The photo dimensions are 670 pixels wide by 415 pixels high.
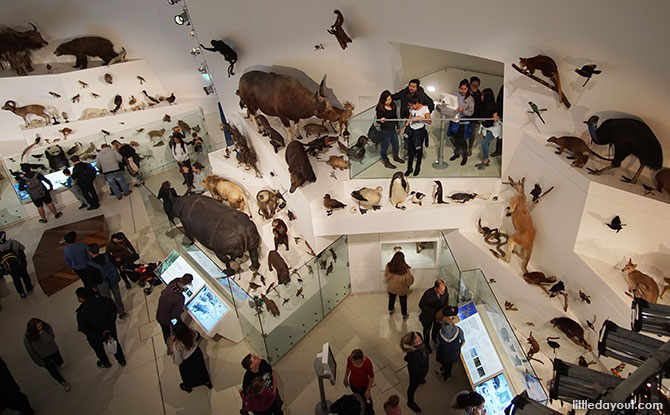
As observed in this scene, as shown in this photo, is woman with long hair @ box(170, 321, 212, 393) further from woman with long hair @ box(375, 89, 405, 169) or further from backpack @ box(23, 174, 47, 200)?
backpack @ box(23, 174, 47, 200)

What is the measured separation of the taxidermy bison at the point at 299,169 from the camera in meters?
7.57

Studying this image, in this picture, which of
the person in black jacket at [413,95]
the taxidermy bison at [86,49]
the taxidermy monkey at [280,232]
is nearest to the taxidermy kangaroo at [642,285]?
the person in black jacket at [413,95]

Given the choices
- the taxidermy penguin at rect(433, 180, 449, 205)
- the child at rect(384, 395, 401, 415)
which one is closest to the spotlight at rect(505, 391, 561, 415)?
the child at rect(384, 395, 401, 415)

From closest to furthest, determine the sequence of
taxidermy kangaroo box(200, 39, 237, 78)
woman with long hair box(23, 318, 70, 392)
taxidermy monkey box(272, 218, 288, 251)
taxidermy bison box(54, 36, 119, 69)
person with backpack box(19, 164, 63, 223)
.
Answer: woman with long hair box(23, 318, 70, 392), taxidermy monkey box(272, 218, 288, 251), taxidermy kangaroo box(200, 39, 237, 78), person with backpack box(19, 164, 63, 223), taxidermy bison box(54, 36, 119, 69)

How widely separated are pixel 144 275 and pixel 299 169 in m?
3.77

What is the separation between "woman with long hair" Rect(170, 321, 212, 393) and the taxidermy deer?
192 inches

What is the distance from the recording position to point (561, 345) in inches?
238

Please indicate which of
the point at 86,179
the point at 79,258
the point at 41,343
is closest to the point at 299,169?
the point at 79,258

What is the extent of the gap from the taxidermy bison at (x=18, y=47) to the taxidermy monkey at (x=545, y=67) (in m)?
12.2

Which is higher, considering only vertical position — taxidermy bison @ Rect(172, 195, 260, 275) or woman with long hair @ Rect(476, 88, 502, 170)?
woman with long hair @ Rect(476, 88, 502, 170)

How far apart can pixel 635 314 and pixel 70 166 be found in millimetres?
12236

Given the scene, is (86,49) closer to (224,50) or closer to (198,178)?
(198,178)

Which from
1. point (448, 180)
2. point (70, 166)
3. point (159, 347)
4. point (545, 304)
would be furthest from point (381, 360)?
point (70, 166)

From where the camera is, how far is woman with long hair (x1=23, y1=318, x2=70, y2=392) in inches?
244
